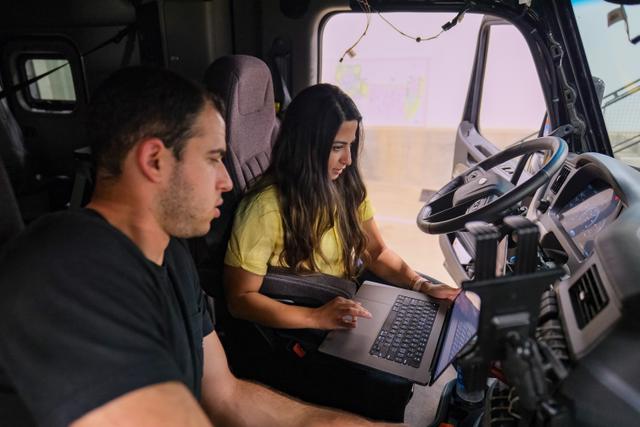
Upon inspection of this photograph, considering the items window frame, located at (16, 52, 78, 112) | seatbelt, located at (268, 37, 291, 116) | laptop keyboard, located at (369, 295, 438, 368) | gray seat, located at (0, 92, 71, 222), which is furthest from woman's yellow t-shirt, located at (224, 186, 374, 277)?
window frame, located at (16, 52, 78, 112)

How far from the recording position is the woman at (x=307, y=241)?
1.40 meters

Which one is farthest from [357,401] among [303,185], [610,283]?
[610,283]

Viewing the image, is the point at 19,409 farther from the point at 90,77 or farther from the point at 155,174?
the point at 90,77

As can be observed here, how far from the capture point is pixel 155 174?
862 mm

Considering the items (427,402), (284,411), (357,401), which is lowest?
(427,402)

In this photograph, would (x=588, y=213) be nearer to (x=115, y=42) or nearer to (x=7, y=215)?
(x=7, y=215)

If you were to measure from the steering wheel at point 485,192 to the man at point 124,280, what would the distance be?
2.19ft

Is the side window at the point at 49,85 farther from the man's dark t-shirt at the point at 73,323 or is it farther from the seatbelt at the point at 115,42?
the man's dark t-shirt at the point at 73,323

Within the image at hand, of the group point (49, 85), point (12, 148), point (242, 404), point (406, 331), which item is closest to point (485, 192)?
point (406, 331)

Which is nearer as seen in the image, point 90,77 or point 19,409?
point 19,409

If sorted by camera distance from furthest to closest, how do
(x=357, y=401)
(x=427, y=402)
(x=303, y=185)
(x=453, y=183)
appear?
(x=453, y=183) → (x=427, y=402) → (x=303, y=185) → (x=357, y=401)

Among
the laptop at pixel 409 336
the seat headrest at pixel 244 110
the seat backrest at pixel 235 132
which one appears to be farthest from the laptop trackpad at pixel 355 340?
the seat headrest at pixel 244 110

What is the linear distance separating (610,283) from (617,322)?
0.09m

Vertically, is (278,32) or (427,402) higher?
(278,32)
